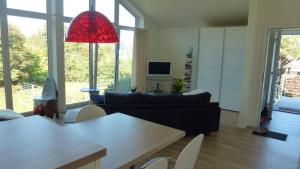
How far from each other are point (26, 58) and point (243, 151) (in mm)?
4499

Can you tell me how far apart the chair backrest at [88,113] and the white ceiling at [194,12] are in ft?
13.7

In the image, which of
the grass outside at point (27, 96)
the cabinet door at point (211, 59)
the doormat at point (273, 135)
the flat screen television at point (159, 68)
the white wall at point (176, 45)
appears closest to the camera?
the doormat at point (273, 135)

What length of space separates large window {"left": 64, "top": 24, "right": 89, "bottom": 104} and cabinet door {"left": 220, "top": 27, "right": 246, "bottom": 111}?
3.55m

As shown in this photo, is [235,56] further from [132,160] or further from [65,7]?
[132,160]

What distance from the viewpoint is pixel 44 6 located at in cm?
484

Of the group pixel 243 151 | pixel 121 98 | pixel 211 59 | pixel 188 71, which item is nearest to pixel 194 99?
pixel 243 151

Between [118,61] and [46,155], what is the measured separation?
19.3ft

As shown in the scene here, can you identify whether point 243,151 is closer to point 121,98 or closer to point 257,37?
point 121,98

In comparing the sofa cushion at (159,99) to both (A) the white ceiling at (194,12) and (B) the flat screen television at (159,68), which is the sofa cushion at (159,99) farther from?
(B) the flat screen television at (159,68)

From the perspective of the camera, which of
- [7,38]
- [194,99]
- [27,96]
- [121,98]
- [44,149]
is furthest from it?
[27,96]

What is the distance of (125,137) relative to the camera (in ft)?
5.63

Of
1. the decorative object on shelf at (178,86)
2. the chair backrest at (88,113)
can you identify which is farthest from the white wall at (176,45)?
the chair backrest at (88,113)

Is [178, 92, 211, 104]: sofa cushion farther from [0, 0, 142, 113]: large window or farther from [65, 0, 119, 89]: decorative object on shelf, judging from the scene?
[0, 0, 142, 113]: large window

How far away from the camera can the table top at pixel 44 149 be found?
0.83m
